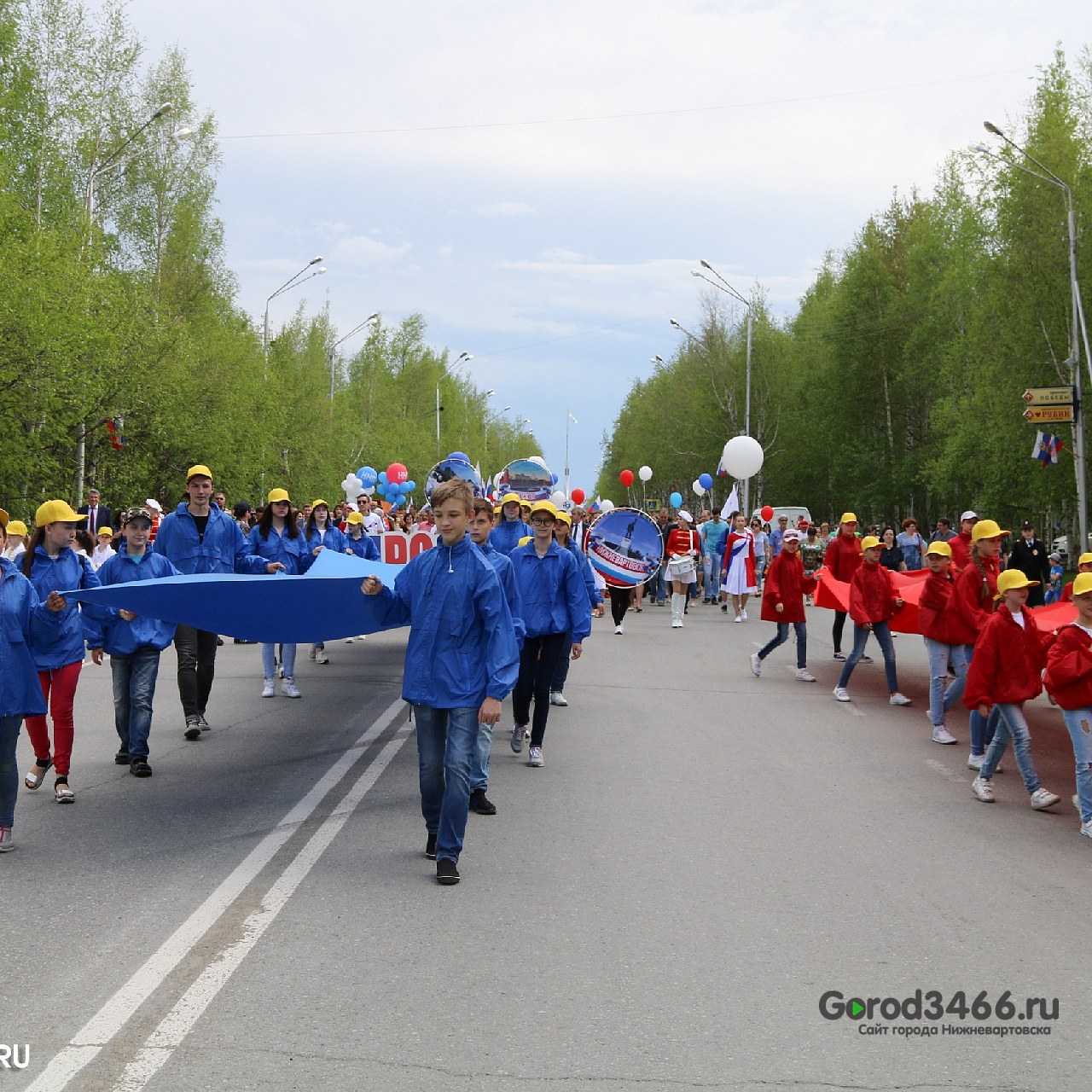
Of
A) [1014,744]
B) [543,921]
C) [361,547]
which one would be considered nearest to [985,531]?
[1014,744]

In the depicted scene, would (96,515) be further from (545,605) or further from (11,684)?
(11,684)

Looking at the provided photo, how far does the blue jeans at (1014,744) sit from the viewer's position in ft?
26.2

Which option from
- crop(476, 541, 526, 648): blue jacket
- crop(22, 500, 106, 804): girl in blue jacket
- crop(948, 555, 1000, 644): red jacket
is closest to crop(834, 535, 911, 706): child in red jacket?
crop(948, 555, 1000, 644): red jacket

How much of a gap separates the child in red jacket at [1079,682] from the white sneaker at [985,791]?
0.80m

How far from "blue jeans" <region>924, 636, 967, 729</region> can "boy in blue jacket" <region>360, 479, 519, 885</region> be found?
17.5ft

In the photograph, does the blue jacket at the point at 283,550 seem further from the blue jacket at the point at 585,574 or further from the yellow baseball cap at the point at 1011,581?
the yellow baseball cap at the point at 1011,581

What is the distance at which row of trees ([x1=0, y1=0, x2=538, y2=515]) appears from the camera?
2239 centimetres

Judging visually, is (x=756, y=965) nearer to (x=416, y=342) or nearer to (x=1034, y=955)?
(x=1034, y=955)

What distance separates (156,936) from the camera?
16.5ft

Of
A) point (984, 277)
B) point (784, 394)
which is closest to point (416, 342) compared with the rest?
point (784, 394)

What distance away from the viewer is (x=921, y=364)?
52.0 metres

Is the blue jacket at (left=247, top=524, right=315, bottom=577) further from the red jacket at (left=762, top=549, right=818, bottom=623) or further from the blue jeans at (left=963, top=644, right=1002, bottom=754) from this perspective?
the blue jeans at (left=963, top=644, right=1002, bottom=754)

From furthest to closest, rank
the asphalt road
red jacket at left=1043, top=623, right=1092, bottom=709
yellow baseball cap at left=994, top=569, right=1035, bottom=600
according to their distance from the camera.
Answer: yellow baseball cap at left=994, top=569, right=1035, bottom=600 → red jacket at left=1043, top=623, right=1092, bottom=709 → the asphalt road

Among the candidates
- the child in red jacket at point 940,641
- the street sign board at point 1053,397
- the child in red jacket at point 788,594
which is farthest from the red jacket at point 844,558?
the street sign board at point 1053,397
